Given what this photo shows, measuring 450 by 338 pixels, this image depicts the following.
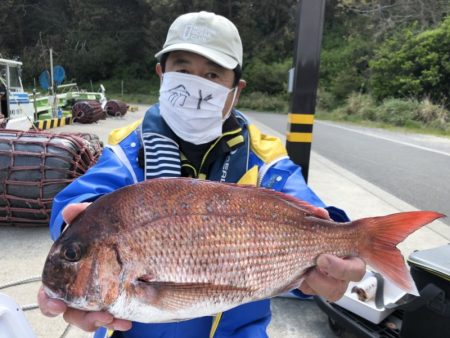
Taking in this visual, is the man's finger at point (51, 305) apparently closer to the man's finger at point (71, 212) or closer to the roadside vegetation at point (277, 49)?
the man's finger at point (71, 212)

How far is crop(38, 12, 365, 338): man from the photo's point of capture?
1.73 meters

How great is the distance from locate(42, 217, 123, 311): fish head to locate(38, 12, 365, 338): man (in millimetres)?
402

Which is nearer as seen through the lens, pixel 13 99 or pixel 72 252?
pixel 72 252

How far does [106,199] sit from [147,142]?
1.75 feet

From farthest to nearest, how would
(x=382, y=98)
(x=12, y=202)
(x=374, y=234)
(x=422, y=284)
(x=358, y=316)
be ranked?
(x=382, y=98) → (x=12, y=202) → (x=358, y=316) → (x=422, y=284) → (x=374, y=234)

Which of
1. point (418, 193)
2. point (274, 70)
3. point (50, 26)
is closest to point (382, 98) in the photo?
point (274, 70)

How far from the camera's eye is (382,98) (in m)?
26.3

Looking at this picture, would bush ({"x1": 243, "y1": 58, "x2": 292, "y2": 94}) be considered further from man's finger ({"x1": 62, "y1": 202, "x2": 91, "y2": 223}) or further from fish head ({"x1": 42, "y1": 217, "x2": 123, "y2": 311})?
fish head ({"x1": 42, "y1": 217, "x2": 123, "y2": 311})

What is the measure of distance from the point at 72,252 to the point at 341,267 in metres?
0.90

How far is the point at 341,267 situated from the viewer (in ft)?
4.60

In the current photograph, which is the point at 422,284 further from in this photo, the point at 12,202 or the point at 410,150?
the point at 410,150

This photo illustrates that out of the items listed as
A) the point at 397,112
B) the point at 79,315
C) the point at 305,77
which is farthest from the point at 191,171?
the point at 397,112

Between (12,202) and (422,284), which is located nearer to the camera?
(422,284)

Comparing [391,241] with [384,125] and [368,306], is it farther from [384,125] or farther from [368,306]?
[384,125]
